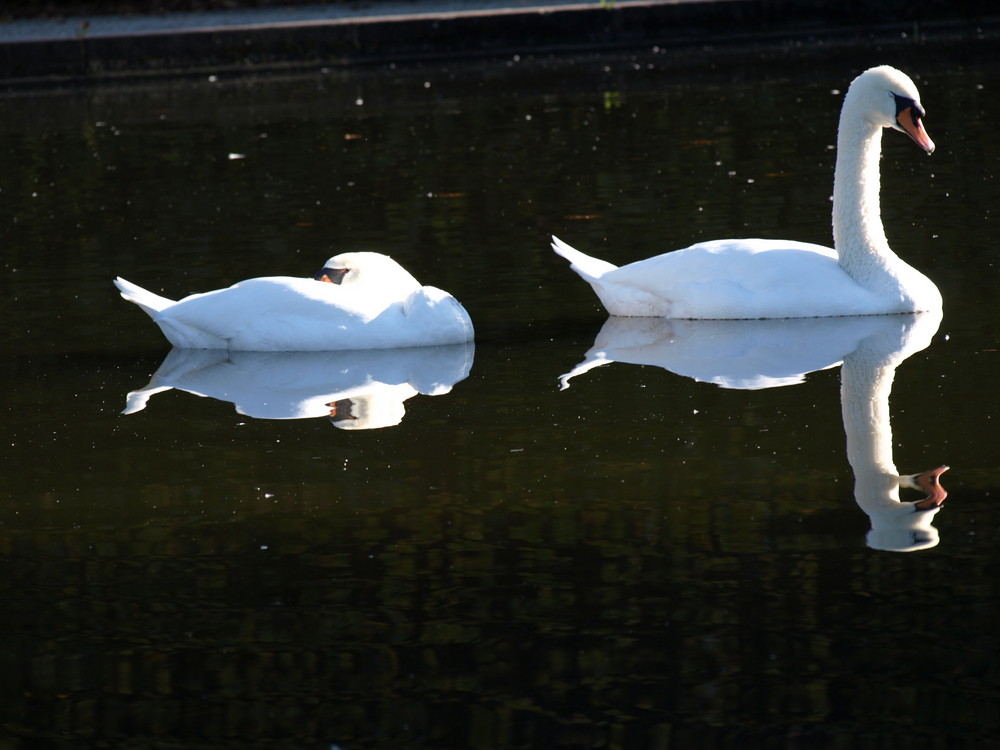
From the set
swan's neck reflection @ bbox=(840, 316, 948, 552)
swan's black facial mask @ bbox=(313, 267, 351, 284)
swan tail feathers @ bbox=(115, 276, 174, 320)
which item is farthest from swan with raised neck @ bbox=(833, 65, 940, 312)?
swan tail feathers @ bbox=(115, 276, 174, 320)

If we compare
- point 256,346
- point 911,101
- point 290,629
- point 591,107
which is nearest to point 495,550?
point 290,629

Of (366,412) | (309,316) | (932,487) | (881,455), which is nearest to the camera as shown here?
(932,487)

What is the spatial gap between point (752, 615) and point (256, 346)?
3.87 metres

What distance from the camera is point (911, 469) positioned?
5391 mm

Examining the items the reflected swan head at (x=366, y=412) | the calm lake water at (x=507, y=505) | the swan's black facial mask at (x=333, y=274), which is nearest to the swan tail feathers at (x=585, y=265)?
the calm lake water at (x=507, y=505)

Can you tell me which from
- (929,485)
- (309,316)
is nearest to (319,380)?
(309,316)

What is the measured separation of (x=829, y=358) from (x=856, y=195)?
1.25 metres

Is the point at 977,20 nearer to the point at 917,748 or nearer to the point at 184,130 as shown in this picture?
the point at 184,130

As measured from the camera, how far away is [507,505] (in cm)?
525

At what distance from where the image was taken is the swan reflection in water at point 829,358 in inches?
207

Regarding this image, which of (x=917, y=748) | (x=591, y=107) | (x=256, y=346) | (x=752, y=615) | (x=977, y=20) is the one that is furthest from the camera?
(x=977, y=20)

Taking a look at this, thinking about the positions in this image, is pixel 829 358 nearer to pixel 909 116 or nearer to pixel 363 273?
pixel 909 116

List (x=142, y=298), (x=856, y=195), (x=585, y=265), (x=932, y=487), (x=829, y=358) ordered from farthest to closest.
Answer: (x=585, y=265), (x=856, y=195), (x=142, y=298), (x=829, y=358), (x=932, y=487)

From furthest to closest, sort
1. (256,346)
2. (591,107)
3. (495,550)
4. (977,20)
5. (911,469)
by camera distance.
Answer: (977,20) < (591,107) < (256,346) < (911,469) < (495,550)
